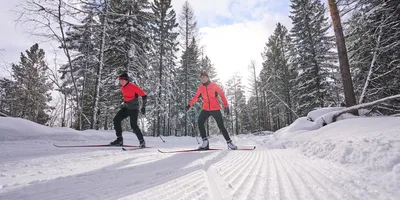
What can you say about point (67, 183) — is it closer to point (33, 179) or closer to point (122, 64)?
point (33, 179)

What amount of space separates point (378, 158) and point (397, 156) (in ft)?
0.58

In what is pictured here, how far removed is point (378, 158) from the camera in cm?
183

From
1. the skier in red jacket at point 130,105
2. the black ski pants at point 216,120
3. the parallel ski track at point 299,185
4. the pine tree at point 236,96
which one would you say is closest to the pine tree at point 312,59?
the black ski pants at point 216,120

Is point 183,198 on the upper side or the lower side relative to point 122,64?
lower

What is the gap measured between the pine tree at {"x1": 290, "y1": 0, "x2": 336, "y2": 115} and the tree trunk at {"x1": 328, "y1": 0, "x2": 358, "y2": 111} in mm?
13632

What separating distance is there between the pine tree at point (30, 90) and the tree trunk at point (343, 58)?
85.5 feet

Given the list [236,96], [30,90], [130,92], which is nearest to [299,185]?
[130,92]

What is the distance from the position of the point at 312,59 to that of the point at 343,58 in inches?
583

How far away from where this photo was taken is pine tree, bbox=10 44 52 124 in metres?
22.5

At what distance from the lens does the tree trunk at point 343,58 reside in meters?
6.83

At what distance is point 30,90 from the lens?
22125 mm

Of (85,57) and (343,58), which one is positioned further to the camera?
(85,57)

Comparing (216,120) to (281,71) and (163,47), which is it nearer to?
Answer: (163,47)

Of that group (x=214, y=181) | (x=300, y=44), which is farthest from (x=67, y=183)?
(x=300, y=44)
